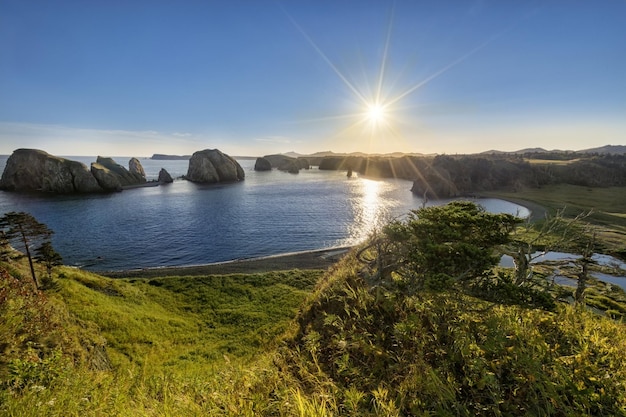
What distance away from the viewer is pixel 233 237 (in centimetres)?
4703

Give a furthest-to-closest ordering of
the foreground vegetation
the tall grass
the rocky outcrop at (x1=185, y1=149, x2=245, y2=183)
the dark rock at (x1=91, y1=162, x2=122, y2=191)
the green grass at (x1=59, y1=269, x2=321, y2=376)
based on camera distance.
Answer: the rocky outcrop at (x1=185, y1=149, x2=245, y2=183) < the dark rock at (x1=91, y1=162, x2=122, y2=191) < the green grass at (x1=59, y1=269, x2=321, y2=376) < the foreground vegetation < the tall grass

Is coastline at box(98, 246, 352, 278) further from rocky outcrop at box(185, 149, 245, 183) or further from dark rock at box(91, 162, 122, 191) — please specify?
rocky outcrop at box(185, 149, 245, 183)

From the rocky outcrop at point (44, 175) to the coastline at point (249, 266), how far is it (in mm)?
79460

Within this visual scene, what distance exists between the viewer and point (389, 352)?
24.7 feet

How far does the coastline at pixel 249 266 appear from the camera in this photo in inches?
1252

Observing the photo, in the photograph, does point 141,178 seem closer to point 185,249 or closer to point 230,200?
point 230,200

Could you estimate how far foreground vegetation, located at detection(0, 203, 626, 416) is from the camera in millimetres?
5027

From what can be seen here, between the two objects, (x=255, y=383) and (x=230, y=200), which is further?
(x=230, y=200)

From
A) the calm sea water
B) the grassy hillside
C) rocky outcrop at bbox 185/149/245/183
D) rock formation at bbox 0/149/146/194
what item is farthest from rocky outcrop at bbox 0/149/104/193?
the grassy hillside

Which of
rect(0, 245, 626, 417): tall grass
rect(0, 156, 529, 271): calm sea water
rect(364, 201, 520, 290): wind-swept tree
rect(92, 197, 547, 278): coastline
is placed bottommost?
rect(92, 197, 547, 278): coastline

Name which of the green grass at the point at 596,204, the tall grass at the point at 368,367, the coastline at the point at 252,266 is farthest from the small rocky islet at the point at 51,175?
the green grass at the point at 596,204

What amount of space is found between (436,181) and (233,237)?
267 ft

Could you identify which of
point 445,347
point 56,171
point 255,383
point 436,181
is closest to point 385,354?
point 445,347

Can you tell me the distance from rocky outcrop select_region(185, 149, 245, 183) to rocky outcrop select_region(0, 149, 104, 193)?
44244 mm
